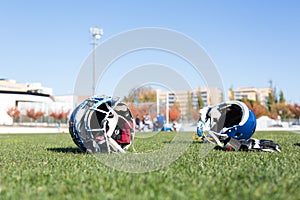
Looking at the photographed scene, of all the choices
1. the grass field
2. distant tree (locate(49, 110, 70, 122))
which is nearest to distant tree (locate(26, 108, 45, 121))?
distant tree (locate(49, 110, 70, 122))

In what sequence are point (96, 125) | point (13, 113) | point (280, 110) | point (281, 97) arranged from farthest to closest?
point (281, 97) < point (280, 110) < point (13, 113) < point (96, 125)

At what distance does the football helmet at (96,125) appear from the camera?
292 inches

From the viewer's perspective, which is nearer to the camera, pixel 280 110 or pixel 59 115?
pixel 59 115

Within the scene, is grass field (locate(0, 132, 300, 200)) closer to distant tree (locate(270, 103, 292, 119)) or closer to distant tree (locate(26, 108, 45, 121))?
distant tree (locate(26, 108, 45, 121))

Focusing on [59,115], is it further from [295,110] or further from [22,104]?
[295,110]

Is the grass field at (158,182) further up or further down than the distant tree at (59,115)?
further down

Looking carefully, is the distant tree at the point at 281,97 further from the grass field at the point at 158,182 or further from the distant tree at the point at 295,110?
the grass field at the point at 158,182

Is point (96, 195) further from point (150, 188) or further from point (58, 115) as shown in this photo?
point (58, 115)

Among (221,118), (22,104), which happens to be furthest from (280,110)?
(221,118)

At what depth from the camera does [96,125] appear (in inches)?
301

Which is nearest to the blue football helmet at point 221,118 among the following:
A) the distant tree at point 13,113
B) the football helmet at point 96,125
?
the football helmet at point 96,125

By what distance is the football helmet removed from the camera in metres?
7.43

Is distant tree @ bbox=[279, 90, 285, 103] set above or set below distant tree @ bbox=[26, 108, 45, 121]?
above

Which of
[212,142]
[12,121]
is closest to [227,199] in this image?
[212,142]
